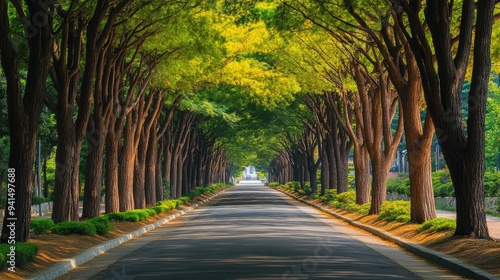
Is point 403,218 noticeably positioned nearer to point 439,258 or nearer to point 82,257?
point 439,258

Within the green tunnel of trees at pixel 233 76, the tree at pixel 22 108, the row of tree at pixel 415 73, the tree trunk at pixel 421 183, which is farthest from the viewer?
the tree trunk at pixel 421 183

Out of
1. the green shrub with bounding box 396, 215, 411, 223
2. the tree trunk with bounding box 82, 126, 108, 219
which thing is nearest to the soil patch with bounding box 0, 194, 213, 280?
the tree trunk with bounding box 82, 126, 108, 219

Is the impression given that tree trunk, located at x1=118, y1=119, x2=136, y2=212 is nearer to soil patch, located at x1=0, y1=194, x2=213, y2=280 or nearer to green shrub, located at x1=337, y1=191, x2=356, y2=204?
soil patch, located at x1=0, y1=194, x2=213, y2=280

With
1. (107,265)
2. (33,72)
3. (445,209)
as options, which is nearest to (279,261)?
(107,265)

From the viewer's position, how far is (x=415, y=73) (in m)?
29.2

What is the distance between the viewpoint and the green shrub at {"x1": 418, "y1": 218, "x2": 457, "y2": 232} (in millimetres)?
25281

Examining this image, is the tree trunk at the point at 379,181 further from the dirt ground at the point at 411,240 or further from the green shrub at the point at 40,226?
the green shrub at the point at 40,226

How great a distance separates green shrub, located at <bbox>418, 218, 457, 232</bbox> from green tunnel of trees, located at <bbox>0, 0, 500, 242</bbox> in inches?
99.7

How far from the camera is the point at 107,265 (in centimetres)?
1942

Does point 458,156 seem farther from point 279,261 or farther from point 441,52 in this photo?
point 279,261

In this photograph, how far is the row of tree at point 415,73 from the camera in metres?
21.8

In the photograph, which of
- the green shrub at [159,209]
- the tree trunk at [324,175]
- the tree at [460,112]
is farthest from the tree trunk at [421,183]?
the tree trunk at [324,175]

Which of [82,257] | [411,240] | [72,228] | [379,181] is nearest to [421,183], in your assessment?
[411,240]

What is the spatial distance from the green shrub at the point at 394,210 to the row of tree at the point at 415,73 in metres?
2.61
